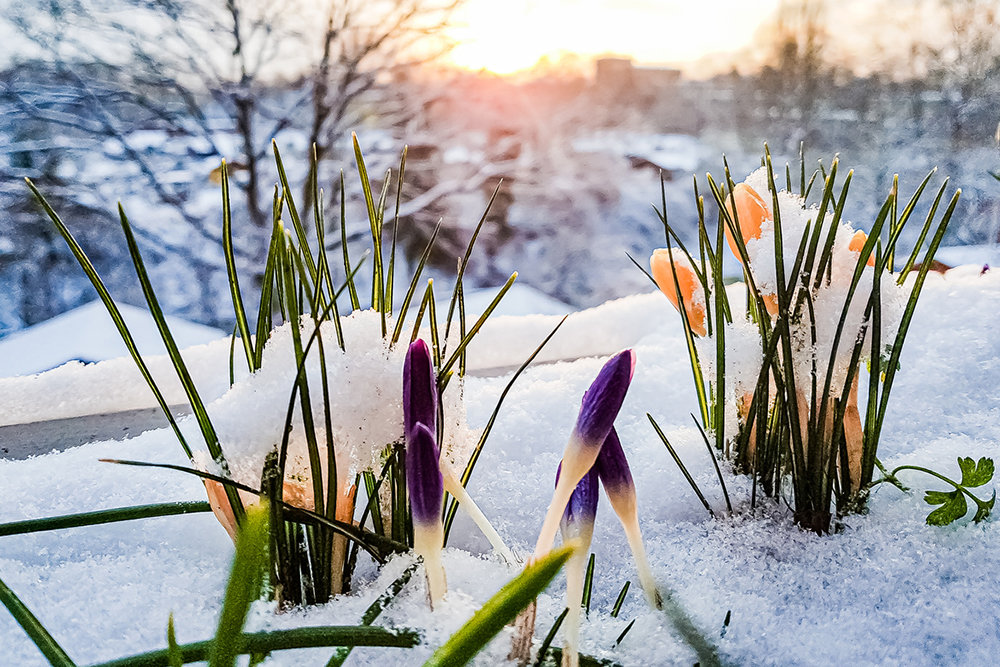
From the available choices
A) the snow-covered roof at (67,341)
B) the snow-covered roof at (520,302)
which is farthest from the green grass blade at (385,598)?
the snow-covered roof at (520,302)

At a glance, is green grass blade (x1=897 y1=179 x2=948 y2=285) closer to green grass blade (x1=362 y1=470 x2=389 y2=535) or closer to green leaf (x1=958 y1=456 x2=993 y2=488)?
green leaf (x1=958 y1=456 x2=993 y2=488)

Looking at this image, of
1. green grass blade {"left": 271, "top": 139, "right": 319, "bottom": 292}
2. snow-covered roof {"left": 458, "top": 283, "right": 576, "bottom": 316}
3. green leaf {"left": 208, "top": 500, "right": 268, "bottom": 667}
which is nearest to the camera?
green leaf {"left": 208, "top": 500, "right": 268, "bottom": 667}

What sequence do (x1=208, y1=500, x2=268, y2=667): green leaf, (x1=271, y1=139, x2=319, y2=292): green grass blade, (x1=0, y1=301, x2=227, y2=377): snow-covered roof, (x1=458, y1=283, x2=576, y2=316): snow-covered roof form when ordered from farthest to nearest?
(x1=458, y1=283, x2=576, y2=316): snow-covered roof
(x1=0, y1=301, x2=227, y2=377): snow-covered roof
(x1=271, y1=139, x2=319, y2=292): green grass blade
(x1=208, y1=500, x2=268, y2=667): green leaf

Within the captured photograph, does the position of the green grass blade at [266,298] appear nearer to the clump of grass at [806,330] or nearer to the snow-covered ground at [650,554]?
the snow-covered ground at [650,554]

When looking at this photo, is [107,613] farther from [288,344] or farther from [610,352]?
[610,352]

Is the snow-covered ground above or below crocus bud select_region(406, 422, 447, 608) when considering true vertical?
below

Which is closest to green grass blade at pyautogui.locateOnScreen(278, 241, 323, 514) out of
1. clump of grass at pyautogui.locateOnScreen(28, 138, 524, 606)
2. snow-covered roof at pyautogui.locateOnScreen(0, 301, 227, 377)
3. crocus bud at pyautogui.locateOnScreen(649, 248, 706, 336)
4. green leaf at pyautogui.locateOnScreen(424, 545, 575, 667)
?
clump of grass at pyautogui.locateOnScreen(28, 138, 524, 606)
